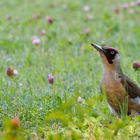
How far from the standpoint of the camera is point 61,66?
26.9 ft

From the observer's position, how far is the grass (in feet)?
16.5

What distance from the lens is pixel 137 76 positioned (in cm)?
729

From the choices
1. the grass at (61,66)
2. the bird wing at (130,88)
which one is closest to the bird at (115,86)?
the bird wing at (130,88)

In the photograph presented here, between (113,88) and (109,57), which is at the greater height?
(109,57)

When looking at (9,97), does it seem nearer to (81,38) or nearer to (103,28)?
(81,38)

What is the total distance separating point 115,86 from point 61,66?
2.71 metres

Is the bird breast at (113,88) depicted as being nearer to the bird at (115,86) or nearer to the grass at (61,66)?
the bird at (115,86)

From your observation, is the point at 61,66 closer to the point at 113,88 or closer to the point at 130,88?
the point at 130,88

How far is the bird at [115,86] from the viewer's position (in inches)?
219

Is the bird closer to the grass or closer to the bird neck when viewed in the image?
the bird neck

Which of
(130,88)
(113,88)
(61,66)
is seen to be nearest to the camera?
(113,88)

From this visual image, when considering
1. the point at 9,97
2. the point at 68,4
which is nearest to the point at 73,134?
the point at 9,97

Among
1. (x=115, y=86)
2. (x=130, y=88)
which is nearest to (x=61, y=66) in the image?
(x=130, y=88)

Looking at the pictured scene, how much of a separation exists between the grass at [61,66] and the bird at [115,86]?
106 mm
